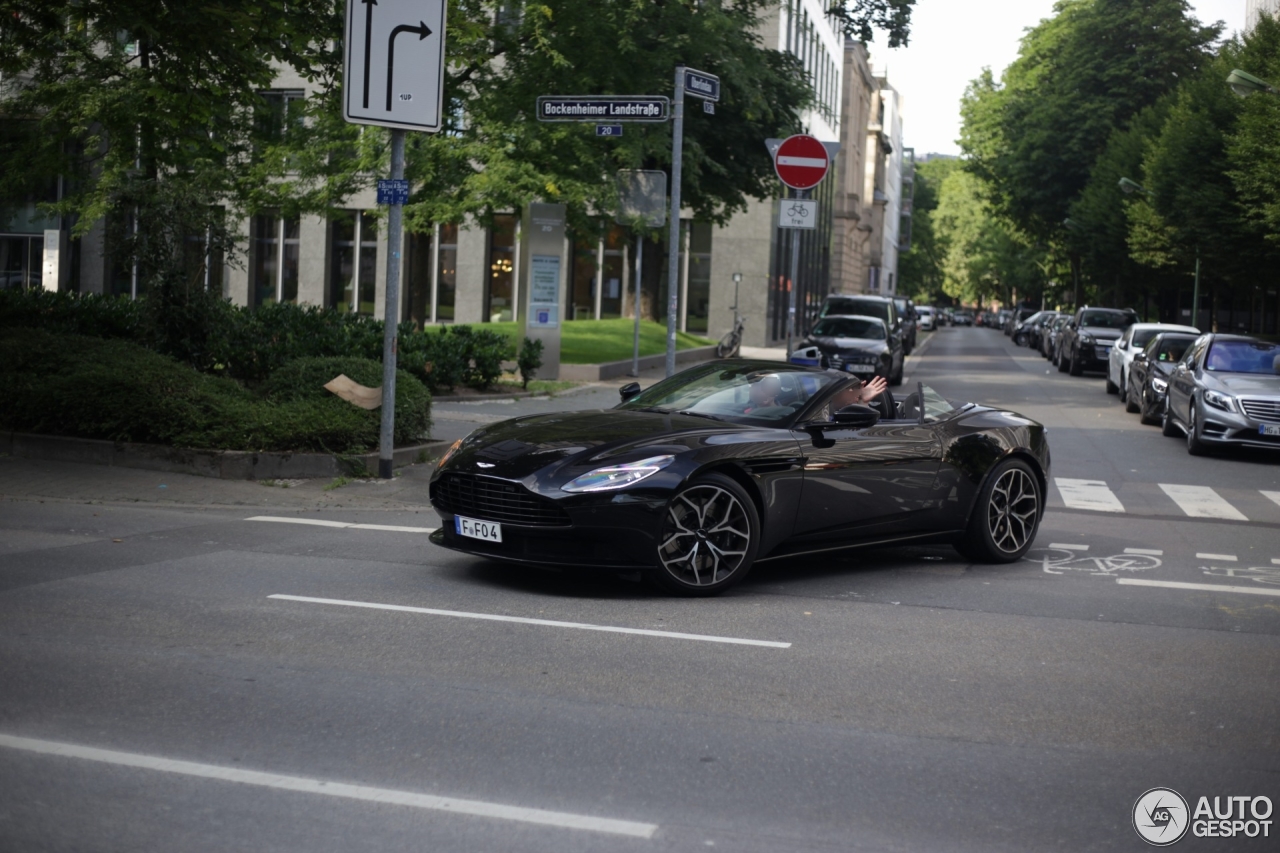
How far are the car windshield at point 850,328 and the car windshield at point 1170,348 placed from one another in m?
6.20

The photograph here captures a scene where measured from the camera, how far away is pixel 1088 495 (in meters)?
13.7

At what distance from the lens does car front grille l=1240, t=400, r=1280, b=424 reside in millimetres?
17453

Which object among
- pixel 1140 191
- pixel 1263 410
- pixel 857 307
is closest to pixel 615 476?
pixel 1263 410

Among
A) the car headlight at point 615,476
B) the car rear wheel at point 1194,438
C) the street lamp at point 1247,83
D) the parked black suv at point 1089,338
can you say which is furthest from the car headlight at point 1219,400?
the parked black suv at point 1089,338

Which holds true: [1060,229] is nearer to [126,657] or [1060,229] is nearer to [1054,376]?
[1054,376]

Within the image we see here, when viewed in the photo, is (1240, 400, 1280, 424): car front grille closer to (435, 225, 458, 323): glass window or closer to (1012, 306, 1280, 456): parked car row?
(1012, 306, 1280, 456): parked car row

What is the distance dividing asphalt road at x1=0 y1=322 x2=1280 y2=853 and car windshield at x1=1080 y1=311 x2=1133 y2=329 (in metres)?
30.6

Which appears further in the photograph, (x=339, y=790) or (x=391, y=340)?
(x=391, y=340)

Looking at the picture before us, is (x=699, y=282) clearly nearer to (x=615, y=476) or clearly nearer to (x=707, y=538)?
(x=707, y=538)

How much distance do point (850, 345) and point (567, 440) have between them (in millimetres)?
20617

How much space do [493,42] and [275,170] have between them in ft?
14.9

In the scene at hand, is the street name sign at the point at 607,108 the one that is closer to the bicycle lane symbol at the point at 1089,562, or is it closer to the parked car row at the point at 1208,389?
the bicycle lane symbol at the point at 1089,562

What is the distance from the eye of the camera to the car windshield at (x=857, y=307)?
32156mm

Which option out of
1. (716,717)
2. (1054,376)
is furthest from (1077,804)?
(1054,376)
